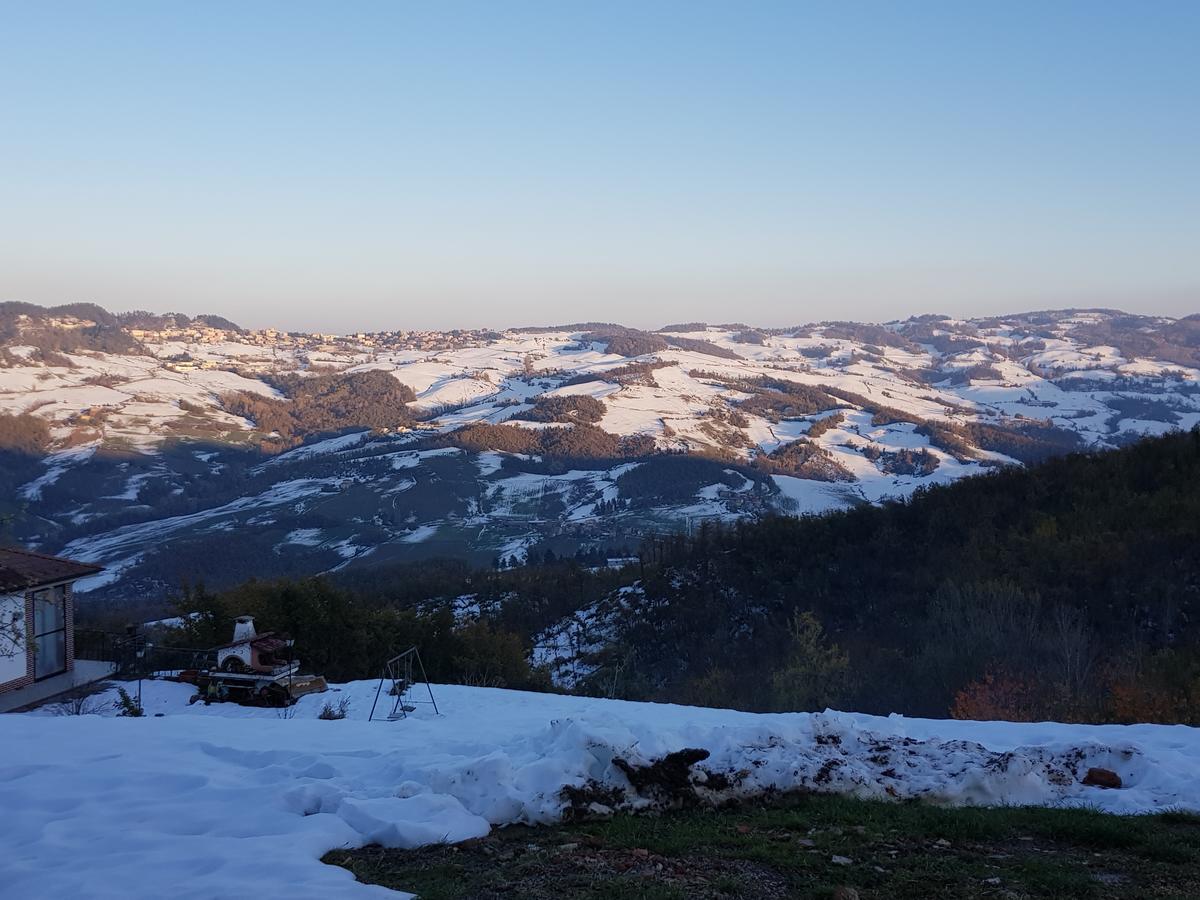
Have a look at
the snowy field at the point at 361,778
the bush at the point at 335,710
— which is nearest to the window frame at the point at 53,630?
the bush at the point at 335,710

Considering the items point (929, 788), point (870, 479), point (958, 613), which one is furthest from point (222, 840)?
point (870, 479)

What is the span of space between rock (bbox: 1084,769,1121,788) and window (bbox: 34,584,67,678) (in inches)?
825

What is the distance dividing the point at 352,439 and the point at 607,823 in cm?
18148

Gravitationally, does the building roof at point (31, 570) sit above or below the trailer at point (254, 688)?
above

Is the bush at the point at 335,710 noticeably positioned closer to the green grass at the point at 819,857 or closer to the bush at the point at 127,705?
the bush at the point at 127,705

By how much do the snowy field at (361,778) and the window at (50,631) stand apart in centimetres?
995

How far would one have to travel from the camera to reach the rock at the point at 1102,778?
→ 1015cm

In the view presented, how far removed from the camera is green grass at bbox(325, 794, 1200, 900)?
6.87 metres

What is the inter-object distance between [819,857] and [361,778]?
5042 millimetres

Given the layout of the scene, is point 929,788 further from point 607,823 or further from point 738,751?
point 607,823

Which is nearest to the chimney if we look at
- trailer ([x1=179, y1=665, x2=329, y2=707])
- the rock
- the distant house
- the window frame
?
trailer ([x1=179, y1=665, x2=329, y2=707])

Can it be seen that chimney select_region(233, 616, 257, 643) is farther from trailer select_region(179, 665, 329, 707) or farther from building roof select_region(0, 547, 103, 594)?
building roof select_region(0, 547, 103, 594)

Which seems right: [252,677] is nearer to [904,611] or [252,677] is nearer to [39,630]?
[39,630]

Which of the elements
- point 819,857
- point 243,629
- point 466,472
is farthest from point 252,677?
point 466,472
